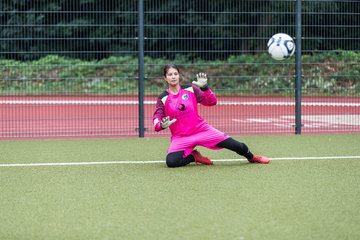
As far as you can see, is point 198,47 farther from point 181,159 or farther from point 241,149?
point 181,159

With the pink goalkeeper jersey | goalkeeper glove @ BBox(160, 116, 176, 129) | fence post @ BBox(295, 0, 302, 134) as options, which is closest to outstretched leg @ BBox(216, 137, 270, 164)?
the pink goalkeeper jersey

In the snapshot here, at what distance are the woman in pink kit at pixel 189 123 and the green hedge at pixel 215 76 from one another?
3369 mm

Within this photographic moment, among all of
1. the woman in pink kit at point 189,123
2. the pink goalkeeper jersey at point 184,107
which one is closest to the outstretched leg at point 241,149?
the woman in pink kit at point 189,123

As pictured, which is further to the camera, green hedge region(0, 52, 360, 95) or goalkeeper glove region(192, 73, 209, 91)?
green hedge region(0, 52, 360, 95)

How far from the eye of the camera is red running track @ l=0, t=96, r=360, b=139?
13.2 m

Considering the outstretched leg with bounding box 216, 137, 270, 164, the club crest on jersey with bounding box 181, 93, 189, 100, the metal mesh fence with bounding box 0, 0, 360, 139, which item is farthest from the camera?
the metal mesh fence with bounding box 0, 0, 360, 139

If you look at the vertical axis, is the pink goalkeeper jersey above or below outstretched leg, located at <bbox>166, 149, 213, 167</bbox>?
above

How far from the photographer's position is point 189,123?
891cm

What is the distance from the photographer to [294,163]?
353 inches

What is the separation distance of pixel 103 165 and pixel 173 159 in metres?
0.89

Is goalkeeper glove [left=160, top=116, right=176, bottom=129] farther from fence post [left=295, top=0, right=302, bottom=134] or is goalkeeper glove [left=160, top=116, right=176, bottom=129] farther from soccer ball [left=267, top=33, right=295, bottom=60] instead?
fence post [left=295, top=0, right=302, bottom=134]

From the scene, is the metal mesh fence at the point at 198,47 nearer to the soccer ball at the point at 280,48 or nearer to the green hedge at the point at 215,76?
the green hedge at the point at 215,76

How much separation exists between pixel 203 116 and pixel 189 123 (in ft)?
21.7

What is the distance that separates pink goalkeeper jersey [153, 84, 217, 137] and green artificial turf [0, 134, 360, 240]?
440mm
